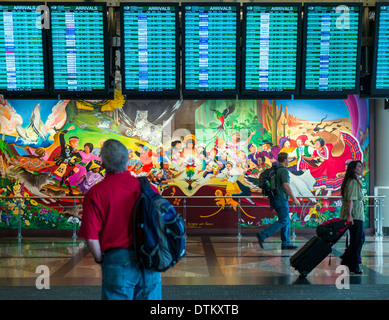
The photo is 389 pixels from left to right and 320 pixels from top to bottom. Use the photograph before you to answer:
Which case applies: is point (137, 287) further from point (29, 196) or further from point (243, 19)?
point (29, 196)

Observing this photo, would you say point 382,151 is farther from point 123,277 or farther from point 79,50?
point 123,277

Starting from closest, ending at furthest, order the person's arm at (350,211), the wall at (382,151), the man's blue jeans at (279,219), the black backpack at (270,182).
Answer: the person's arm at (350,211), the man's blue jeans at (279,219), the black backpack at (270,182), the wall at (382,151)

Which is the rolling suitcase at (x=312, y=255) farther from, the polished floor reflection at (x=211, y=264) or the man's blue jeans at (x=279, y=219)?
the man's blue jeans at (x=279, y=219)

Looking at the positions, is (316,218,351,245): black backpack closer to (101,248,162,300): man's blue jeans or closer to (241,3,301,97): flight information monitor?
(241,3,301,97): flight information monitor

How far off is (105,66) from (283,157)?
381 cm

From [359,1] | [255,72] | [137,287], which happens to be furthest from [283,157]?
[137,287]

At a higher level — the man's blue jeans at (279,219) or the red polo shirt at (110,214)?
the red polo shirt at (110,214)

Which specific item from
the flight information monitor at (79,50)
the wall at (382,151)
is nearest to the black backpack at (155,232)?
the flight information monitor at (79,50)

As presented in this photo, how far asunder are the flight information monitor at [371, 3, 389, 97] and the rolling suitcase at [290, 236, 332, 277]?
7.29 feet

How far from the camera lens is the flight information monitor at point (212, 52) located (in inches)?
264

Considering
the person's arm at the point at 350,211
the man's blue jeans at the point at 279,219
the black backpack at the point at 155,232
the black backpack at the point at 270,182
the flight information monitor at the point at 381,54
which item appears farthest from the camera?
the black backpack at the point at 270,182

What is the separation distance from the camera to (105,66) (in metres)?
6.67

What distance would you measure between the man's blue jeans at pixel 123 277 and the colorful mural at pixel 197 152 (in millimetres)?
7974

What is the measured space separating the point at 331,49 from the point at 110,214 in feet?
14.9
